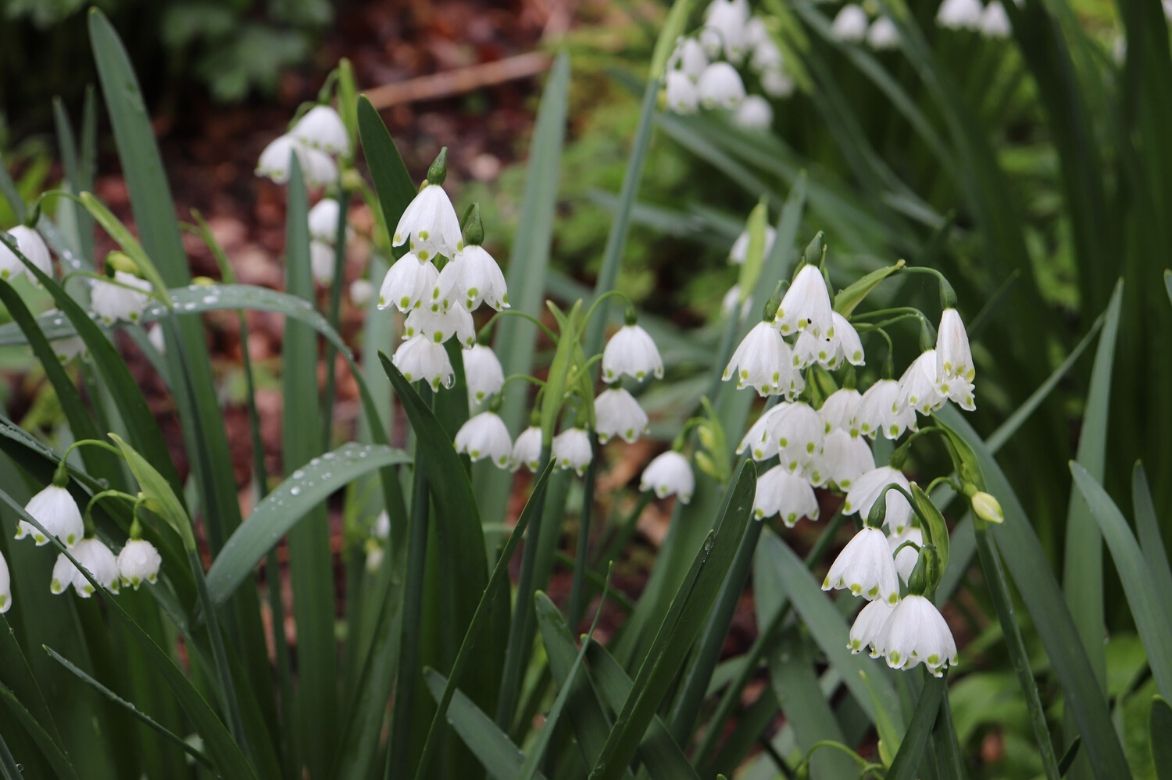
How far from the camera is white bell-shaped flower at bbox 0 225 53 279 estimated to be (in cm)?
146

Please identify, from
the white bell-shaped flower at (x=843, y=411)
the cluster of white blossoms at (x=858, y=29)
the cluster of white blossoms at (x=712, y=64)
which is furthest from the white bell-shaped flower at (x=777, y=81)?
the white bell-shaped flower at (x=843, y=411)

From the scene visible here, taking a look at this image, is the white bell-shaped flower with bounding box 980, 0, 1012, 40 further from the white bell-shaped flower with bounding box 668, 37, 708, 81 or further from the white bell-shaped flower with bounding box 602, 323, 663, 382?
the white bell-shaped flower with bounding box 602, 323, 663, 382

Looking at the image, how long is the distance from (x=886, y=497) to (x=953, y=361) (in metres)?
0.17

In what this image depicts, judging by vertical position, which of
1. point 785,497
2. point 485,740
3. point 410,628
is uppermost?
point 785,497

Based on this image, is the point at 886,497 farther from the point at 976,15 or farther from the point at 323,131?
the point at 976,15

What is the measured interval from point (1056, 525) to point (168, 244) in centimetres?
176

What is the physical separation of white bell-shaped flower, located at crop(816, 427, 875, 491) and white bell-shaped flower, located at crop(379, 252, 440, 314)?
451mm

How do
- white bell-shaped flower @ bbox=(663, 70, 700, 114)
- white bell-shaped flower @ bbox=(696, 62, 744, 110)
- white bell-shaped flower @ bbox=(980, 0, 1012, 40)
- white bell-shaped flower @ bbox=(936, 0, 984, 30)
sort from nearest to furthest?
white bell-shaped flower @ bbox=(663, 70, 700, 114) < white bell-shaped flower @ bbox=(696, 62, 744, 110) < white bell-shaped flower @ bbox=(936, 0, 984, 30) < white bell-shaped flower @ bbox=(980, 0, 1012, 40)

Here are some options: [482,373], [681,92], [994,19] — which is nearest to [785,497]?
[482,373]

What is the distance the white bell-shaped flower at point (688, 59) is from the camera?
1.99 meters

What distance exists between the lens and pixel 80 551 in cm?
130

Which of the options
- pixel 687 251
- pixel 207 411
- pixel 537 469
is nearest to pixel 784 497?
pixel 537 469

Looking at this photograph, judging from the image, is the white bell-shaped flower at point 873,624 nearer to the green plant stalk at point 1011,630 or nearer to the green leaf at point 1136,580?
the green plant stalk at point 1011,630

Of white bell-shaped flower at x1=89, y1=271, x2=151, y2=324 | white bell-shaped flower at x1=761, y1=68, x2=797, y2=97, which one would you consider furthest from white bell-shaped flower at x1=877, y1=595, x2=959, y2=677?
white bell-shaped flower at x1=761, y1=68, x2=797, y2=97
